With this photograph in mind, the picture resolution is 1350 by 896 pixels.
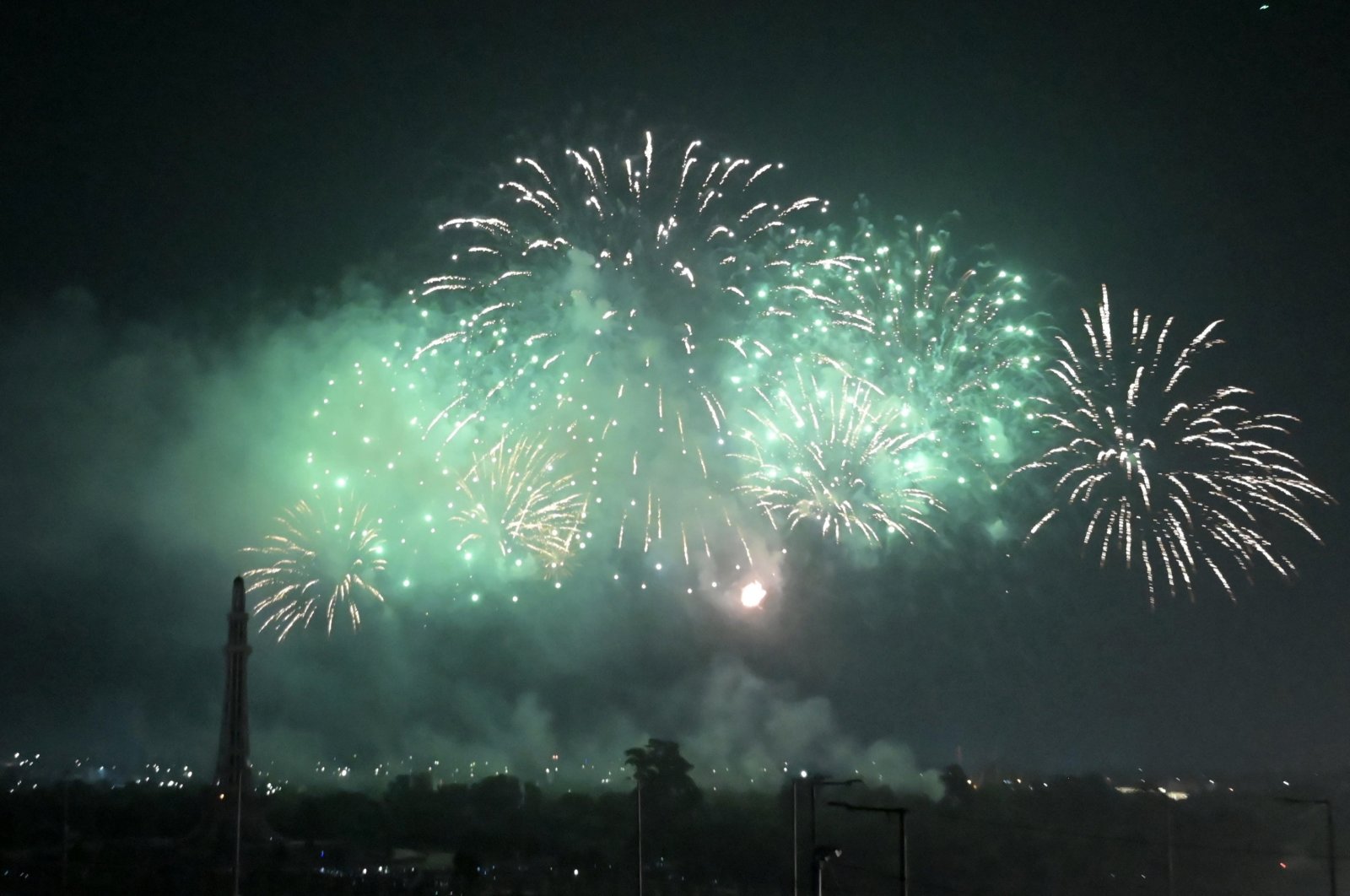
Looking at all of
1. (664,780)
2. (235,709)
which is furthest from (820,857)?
(664,780)

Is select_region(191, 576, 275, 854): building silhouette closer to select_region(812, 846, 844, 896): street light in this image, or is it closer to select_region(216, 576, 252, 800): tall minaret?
select_region(216, 576, 252, 800): tall minaret

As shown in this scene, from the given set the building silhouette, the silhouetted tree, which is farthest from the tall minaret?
the silhouetted tree

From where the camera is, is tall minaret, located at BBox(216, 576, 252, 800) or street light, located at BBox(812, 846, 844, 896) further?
tall minaret, located at BBox(216, 576, 252, 800)

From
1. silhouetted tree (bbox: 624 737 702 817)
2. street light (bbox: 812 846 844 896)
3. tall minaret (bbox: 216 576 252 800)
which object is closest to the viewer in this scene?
street light (bbox: 812 846 844 896)

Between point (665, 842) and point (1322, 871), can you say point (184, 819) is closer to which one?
point (665, 842)

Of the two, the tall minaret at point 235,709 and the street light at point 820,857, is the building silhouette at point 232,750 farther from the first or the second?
the street light at point 820,857

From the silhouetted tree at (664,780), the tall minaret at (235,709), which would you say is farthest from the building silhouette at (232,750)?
the silhouetted tree at (664,780)

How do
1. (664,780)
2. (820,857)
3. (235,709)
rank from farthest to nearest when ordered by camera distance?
(664,780) < (235,709) < (820,857)

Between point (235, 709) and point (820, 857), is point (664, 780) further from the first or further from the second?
point (820, 857)
